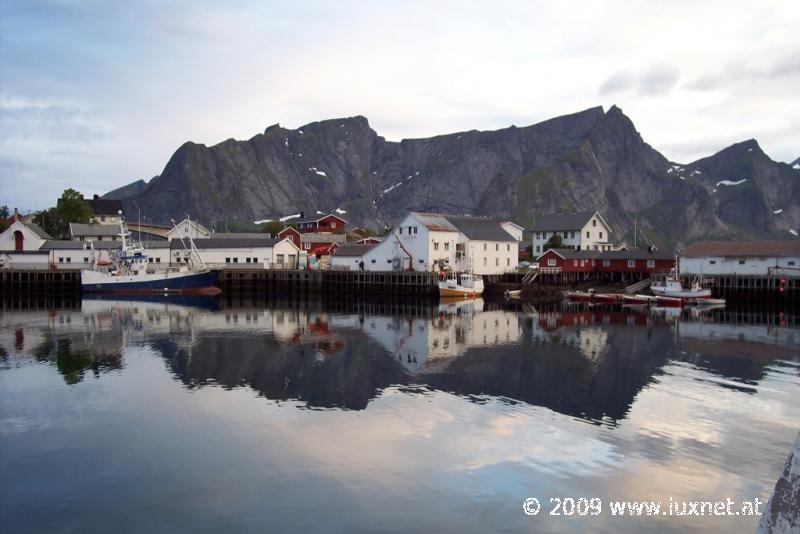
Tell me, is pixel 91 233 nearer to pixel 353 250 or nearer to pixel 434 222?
pixel 353 250

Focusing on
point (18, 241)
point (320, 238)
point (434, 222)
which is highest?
point (434, 222)

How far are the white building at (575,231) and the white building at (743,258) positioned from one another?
23169mm

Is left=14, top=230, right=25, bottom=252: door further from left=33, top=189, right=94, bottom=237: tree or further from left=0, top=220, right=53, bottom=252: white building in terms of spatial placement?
left=33, top=189, right=94, bottom=237: tree

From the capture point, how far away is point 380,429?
16.4m

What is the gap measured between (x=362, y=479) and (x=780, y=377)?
17992 mm

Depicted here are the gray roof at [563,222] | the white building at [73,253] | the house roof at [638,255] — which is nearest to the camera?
the house roof at [638,255]

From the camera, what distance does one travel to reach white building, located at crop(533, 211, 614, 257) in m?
83.8

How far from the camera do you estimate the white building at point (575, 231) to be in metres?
83.8

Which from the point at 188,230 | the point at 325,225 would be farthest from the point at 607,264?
the point at 188,230

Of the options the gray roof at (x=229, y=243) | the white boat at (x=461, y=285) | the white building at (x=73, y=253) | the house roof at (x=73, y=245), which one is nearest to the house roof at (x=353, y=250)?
the gray roof at (x=229, y=243)

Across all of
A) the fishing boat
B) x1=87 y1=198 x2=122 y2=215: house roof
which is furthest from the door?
x1=87 y1=198 x2=122 y2=215: house roof

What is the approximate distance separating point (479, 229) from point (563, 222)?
82.0 feet

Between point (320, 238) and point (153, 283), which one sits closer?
point (153, 283)

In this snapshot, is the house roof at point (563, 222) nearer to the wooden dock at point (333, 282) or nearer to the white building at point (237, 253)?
the wooden dock at point (333, 282)
